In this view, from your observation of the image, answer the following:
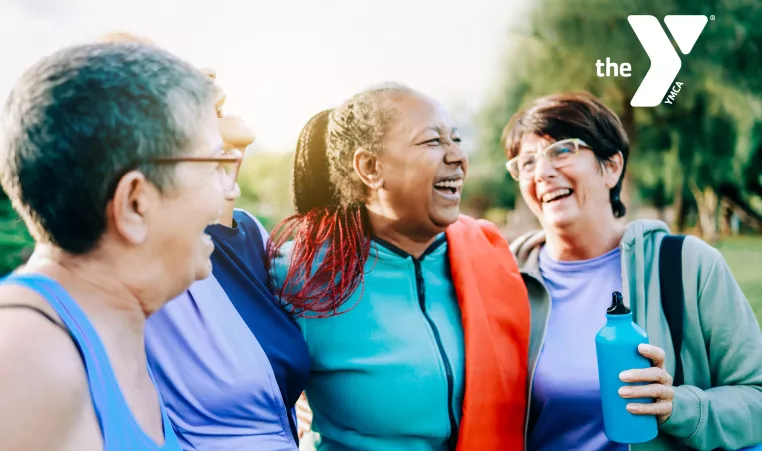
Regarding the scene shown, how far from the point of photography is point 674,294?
7.42 feet

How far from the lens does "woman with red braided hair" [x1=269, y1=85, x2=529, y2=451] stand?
7.09 ft

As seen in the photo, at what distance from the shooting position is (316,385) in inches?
88.3

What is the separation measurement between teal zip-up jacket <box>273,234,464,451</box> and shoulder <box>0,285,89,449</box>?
3.76 ft

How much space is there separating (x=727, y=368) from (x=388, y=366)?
1.19 metres

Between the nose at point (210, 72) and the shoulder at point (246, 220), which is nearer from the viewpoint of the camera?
the nose at point (210, 72)

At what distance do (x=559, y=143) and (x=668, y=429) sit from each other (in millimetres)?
1112

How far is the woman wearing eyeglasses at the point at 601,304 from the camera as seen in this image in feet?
7.17

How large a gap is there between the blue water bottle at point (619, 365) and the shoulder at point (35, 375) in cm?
144

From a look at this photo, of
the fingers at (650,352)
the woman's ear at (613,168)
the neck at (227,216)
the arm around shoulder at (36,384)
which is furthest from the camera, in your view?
the woman's ear at (613,168)

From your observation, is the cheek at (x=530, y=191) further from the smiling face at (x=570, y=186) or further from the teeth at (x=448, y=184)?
the teeth at (x=448, y=184)

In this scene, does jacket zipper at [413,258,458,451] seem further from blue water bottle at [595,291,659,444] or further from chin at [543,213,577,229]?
chin at [543,213,577,229]

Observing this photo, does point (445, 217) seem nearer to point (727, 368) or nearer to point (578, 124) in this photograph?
point (578, 124)

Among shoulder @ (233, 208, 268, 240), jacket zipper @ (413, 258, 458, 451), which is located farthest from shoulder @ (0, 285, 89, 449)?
jacket zipper @ (413, 258, 458, 451)

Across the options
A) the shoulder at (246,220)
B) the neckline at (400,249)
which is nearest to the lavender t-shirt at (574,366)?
the neckline at (400,249)
